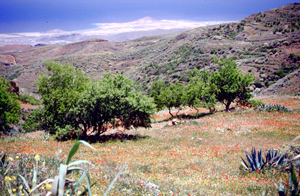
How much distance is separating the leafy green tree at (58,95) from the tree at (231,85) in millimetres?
20881

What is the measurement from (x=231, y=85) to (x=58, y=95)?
23560mm

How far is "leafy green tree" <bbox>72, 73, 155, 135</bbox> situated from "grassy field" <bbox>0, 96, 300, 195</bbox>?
2.17 metres

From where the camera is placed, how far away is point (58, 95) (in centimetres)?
1723

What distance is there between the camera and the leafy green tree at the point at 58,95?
57.3 ft

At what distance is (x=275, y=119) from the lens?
Result: 2156 centimetres

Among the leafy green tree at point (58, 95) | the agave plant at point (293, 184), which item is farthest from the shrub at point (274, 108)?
the agave plant at point (293, 184)

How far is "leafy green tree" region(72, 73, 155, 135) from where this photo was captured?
16.8 m

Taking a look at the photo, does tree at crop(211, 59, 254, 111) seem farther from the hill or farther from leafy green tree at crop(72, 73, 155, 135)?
the hill

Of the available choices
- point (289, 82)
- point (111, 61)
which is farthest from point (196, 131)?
point (111, 61)

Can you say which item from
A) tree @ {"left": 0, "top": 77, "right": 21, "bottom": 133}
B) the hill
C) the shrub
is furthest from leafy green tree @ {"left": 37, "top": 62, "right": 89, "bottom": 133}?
the hill

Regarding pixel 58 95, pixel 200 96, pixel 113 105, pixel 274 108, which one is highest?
pixel 58 95

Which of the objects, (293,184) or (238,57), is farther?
(238,57)

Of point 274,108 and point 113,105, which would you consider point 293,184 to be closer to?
point 113,105

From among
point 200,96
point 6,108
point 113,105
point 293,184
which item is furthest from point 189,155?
point 6,108
